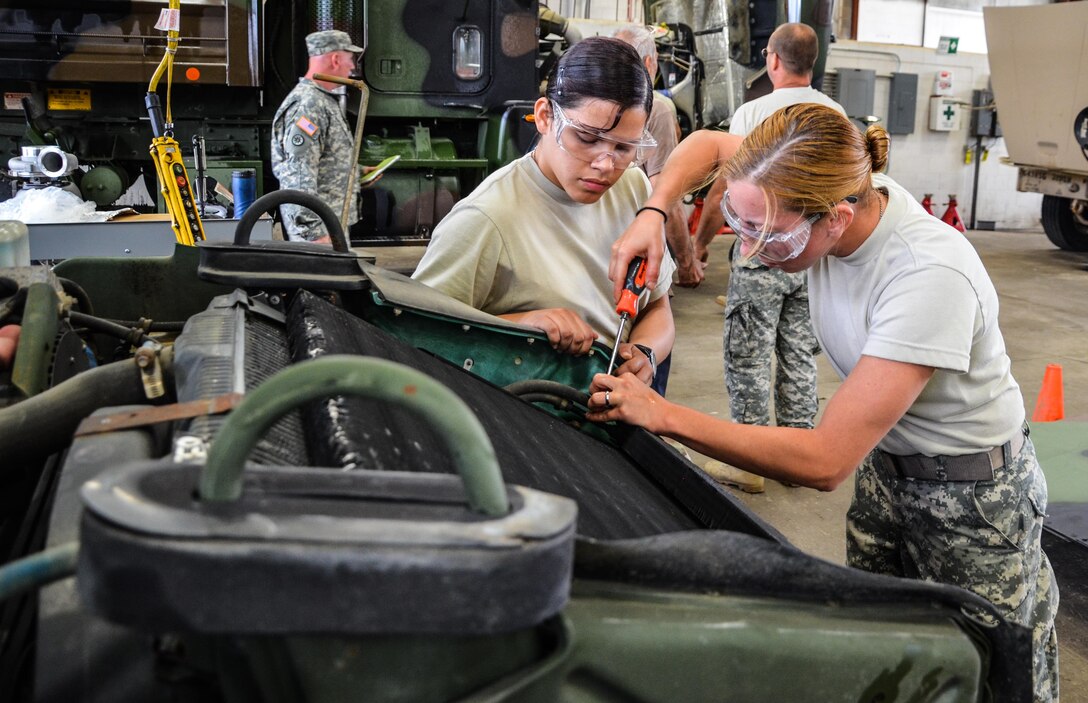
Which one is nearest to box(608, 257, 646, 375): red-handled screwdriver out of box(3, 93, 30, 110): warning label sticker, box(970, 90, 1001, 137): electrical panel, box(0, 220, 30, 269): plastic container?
box(0, 220, 30, 269): plastic container

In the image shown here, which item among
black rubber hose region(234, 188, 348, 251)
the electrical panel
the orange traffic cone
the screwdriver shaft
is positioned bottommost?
the orange traffic cone

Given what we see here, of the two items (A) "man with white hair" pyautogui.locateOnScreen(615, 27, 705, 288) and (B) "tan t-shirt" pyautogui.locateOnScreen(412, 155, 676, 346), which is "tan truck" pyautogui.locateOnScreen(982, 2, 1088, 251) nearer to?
(A) "man with white hair" pyautogui.locateOnScreen(615, 27, 705, 288)

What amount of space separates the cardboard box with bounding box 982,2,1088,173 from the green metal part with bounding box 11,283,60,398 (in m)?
8.08

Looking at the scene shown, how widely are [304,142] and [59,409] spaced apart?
374 cm

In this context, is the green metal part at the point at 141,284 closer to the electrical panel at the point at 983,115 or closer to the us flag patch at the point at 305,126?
the us flag patch at the point at 305,126

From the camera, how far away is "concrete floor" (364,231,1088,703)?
3.17 meters

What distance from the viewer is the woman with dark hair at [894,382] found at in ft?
4.80

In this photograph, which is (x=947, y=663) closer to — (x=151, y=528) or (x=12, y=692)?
(x=151, y=528)

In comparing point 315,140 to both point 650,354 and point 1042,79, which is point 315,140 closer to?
point 650,354

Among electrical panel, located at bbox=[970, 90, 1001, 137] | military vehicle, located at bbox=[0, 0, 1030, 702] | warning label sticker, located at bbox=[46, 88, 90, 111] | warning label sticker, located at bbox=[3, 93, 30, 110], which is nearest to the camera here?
military vehicle, located at bbox=[0, 0, 1030, 702]

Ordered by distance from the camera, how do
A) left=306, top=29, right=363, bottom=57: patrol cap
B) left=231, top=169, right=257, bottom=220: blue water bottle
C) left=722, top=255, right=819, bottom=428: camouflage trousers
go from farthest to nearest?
1. left=306, top=29, right=363, bottom=57: patrol cap
2. left=231, top=169, right=257, bottom=220: blue water bottle
3. left=722, top=255, right=819, bottom=428: camouflage trousers

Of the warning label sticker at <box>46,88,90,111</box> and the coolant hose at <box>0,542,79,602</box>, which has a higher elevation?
the warning label sticker at <box>46,88,90,111</box>

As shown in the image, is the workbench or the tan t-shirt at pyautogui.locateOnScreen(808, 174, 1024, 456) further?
the workbench

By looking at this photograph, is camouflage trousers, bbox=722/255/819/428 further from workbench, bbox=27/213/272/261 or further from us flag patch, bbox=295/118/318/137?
us flag patch, bbox=295/118/318/137
